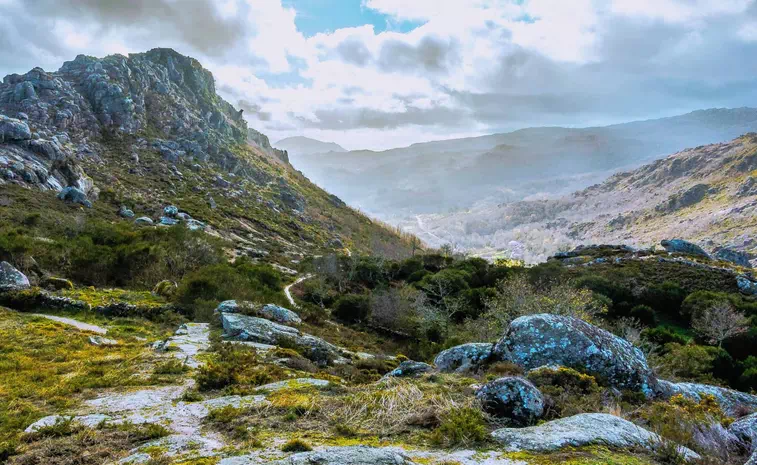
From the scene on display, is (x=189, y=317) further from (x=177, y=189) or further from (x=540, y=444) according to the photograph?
(x=177, y=189)

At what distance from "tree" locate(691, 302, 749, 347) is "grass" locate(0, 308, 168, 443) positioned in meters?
48.4

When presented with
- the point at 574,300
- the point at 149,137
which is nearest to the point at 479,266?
the point at 574,300

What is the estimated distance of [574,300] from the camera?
29.9 m

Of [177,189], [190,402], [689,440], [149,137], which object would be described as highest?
[149,137]

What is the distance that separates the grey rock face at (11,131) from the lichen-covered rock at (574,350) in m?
119

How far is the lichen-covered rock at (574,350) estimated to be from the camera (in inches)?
527

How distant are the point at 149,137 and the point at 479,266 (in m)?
141

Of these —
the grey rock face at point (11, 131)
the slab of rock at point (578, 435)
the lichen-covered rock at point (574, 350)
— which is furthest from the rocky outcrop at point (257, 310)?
the grey rock face at point (11, 131)

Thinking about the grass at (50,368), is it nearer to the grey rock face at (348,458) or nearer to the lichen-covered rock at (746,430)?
the grey rock face at (348,458)

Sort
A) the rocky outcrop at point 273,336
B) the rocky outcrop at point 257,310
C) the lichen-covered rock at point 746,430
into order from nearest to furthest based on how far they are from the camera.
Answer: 1. the lichen-covered rock at point 746,430
2. the rocky outcrop at point 273,336
3. the rocky outcrop at point 257,310

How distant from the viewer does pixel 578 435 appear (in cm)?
759

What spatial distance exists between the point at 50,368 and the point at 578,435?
16.3 metres

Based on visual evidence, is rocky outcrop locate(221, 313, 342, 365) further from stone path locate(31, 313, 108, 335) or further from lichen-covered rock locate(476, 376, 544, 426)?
lichen-covered rock locate(476, 376, 544, 426)

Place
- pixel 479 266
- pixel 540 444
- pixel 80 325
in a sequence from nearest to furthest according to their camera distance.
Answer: pixel 540 444 → pixel 80 325 → pixel 479 266
